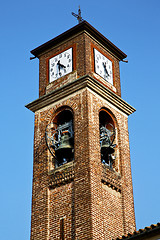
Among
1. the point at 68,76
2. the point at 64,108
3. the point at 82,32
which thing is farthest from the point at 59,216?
the point at 82,32

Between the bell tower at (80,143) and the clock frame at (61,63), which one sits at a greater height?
the clock frame at (61,63)

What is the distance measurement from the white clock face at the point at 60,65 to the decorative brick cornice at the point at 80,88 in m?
1.00

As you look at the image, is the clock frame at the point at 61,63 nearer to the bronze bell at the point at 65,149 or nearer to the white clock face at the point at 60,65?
the white clock face at the point at 60,65

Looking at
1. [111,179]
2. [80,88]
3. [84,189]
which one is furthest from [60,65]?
[84,189]

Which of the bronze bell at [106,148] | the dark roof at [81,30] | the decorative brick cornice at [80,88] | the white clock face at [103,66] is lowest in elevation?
the bronze bell at [106,148]

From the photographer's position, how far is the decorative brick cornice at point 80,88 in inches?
786

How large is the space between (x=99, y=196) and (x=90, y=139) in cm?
202

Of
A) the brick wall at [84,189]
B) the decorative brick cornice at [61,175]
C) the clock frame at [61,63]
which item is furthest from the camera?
the clock frame at [61,63]

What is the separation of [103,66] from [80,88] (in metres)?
2.18

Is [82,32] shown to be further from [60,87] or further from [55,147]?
[55,147]

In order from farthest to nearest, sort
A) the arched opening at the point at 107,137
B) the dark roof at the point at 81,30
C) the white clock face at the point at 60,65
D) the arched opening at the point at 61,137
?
the dark roof at the point at 81,30
the white clock face at the point at 60,65
the arched opening at the point at 107,137
the arched opening at the point at 61,137

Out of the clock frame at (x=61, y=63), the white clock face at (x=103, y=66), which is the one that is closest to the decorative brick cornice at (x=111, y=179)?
the white clock face at (x=103, y=66)

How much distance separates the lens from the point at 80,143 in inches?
745

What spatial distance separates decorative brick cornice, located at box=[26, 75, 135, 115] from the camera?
65.5 feet
